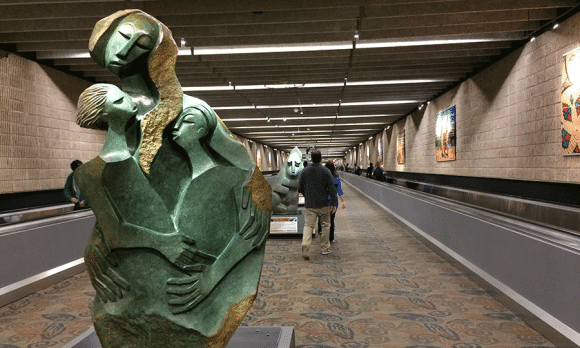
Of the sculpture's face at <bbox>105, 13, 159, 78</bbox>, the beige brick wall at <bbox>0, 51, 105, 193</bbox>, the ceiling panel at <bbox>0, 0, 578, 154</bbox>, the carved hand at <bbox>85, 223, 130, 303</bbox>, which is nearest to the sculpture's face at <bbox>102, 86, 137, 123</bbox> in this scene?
the sculpture's face at <bbox>105, 13, 159, 78</bbox>

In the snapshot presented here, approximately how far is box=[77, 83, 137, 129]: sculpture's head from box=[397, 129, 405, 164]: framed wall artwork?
2073 cm

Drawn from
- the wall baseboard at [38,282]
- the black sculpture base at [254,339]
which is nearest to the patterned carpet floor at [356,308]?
the wall baseboard at [38,282]

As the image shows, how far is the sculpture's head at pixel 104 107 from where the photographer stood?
1.93 m

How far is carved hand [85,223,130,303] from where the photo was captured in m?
2.07

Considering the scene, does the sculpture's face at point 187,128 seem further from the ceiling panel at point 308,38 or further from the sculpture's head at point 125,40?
the ceiling panel at point 308,38

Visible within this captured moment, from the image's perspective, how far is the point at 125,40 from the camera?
1.94 metres

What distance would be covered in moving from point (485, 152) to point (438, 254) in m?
5.30

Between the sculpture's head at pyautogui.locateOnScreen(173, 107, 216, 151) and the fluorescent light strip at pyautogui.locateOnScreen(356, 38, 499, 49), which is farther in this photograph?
the fluorescent light strip at pyautogui.locateOnScreen(356, 38, 499, 49)

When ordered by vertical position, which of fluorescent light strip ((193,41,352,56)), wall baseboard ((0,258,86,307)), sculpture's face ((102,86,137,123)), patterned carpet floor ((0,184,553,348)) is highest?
fluorescent light strip ((193,41,352,56))

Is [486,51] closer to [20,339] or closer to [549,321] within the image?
[549,321]

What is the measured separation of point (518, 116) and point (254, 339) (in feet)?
27.4

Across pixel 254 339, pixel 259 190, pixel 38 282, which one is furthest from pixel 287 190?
pixel 259 190

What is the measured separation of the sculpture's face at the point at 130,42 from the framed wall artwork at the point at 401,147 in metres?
20.7

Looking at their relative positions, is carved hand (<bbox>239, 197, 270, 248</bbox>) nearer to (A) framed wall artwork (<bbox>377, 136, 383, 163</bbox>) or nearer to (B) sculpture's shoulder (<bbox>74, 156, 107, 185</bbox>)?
(B) sculpture's shoulder (<bbox>74, 156, 107, 185</bbox>)
